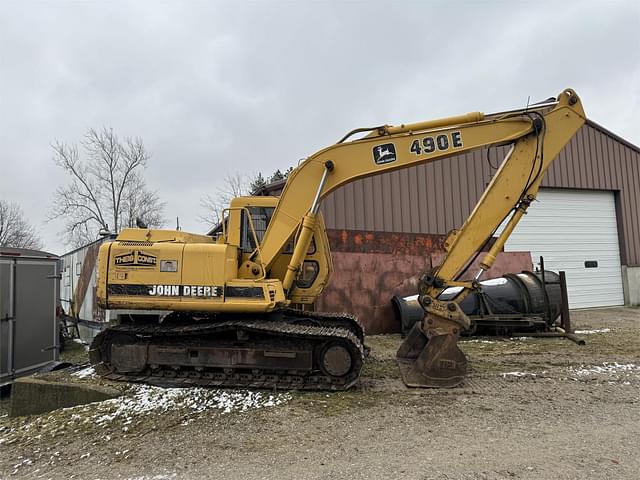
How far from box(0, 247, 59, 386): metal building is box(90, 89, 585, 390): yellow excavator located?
2225mm

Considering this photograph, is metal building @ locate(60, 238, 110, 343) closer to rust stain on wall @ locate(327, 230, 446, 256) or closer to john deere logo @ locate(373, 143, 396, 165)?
rust stain on wall @ locate(327, 230, 446, 256)

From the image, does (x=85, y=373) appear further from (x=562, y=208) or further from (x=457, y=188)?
(x=562, y=208)

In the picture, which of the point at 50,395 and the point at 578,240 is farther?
the point at 578,240

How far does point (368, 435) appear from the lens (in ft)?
13.5

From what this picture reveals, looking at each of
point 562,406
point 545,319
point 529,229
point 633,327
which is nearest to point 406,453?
point 562,406

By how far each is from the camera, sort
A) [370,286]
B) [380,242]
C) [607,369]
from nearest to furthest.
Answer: [607,369], [370,286], [380,242]

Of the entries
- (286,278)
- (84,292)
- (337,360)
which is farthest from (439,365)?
(84,292)

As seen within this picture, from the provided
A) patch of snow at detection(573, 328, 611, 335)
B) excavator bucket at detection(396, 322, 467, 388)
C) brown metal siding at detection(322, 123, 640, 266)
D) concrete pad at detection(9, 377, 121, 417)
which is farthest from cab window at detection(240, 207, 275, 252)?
patch of snow at detection(573, 328, 611, 335)

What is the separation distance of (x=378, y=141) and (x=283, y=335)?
121 inches

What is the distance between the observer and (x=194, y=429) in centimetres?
441

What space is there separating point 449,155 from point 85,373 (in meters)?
6.19

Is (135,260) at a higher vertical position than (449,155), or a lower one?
lower

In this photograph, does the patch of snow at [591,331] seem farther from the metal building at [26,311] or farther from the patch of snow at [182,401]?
the metal building at [26,311]

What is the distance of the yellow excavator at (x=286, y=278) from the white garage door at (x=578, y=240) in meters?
10.2
